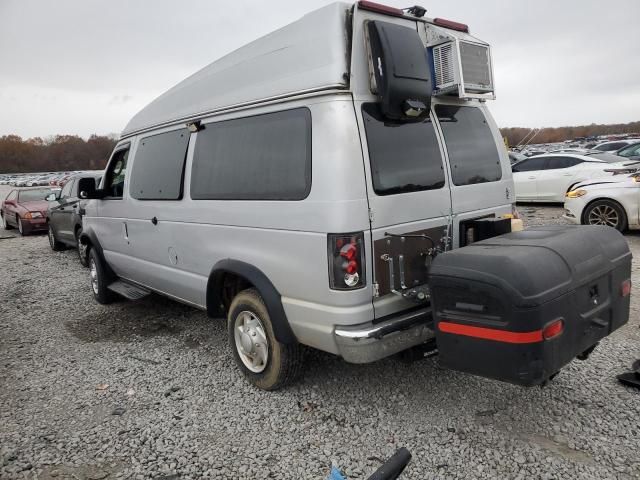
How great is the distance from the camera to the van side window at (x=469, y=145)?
3514mm

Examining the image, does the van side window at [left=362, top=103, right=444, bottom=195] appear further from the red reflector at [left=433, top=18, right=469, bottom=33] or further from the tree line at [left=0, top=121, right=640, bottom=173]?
the tree line at [left=0, top=121, right=640, bottom=173]

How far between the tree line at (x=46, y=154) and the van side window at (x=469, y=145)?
223 feet

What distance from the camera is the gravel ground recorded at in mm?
2754

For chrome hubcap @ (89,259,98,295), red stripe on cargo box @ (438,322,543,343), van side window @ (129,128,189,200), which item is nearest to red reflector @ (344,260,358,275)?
red stripe on cargo box @ (438,322,543,343)

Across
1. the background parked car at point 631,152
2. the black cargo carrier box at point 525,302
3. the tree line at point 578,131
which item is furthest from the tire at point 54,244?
the tree line at point 578,131

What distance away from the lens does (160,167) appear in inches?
179

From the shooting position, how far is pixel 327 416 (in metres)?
3.28

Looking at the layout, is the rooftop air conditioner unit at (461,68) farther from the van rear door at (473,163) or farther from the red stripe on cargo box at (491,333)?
the red stripe on cargo box at (491,333)

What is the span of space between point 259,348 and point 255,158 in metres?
1.40

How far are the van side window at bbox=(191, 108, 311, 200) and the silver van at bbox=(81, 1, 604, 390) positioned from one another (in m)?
0.01

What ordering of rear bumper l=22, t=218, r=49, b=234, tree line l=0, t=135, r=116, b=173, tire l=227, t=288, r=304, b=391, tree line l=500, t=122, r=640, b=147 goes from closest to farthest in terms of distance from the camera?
tire l=227, t=288, r=304, b=391
rear bumper l=22, t=218, r=49, b=234
tree line l=0, t=135, r=116, b=173
tree line l=500, t=122, r=640, b=147

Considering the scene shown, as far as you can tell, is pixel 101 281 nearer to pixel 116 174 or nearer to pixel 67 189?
pixel 116 174

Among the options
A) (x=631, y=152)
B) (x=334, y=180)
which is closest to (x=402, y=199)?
(x=334, y=180)

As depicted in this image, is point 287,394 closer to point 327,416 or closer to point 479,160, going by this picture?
point 327,416
